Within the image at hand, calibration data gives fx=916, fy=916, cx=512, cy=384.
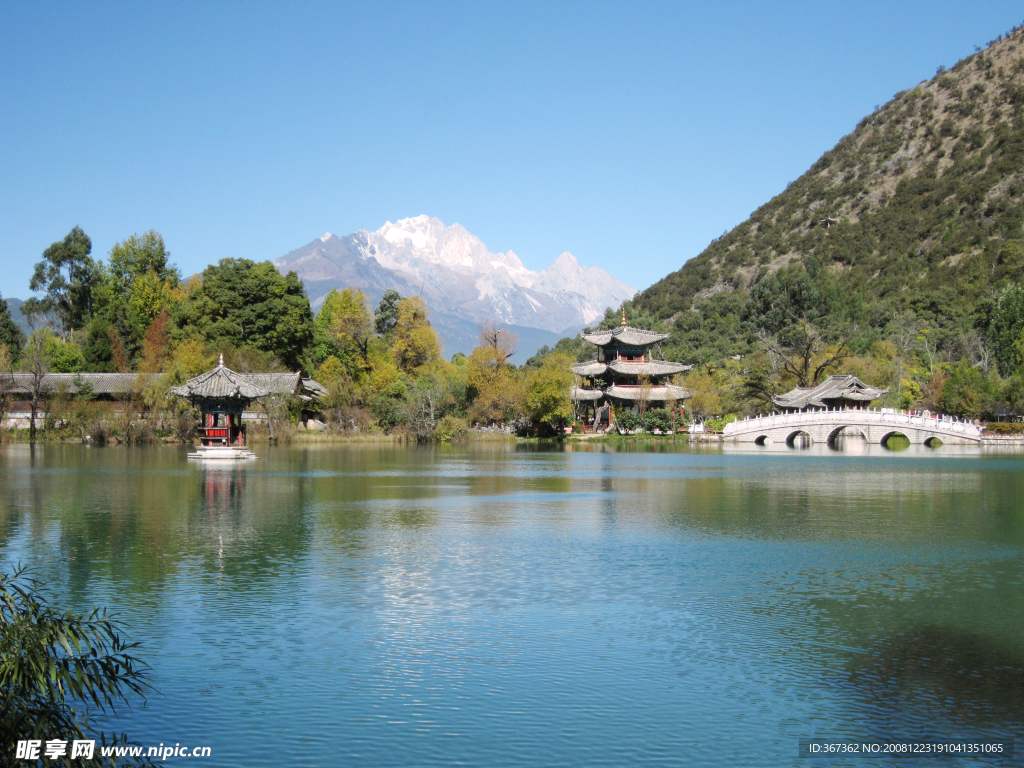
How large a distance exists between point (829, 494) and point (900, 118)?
113m

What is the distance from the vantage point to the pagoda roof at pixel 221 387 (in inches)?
1499

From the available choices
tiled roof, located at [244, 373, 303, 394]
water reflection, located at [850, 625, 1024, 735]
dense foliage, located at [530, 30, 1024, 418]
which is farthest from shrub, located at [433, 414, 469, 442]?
water reflection, located at [850, 625, 1024, 735]

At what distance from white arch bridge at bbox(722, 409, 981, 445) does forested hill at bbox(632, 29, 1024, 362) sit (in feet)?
63.9

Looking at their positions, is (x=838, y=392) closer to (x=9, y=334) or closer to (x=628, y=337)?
(x=628, y=337)

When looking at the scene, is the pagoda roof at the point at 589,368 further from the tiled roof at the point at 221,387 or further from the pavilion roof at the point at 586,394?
the tiled roof at the point at 221,387

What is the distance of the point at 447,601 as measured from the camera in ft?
42.6

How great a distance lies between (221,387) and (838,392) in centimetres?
3875

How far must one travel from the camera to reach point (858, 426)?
52.5m

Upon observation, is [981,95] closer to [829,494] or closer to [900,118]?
[900,118]

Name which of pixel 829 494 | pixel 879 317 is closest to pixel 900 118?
pixel 879 317

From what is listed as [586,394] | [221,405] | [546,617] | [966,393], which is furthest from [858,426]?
[546,617]

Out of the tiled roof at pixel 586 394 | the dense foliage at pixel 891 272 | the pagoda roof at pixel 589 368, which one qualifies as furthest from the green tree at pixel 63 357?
the dense foliage at pixel 891 272

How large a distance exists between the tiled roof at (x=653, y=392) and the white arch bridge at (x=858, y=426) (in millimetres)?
5728

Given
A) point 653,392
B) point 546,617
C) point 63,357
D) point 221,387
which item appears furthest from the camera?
point 63,357
